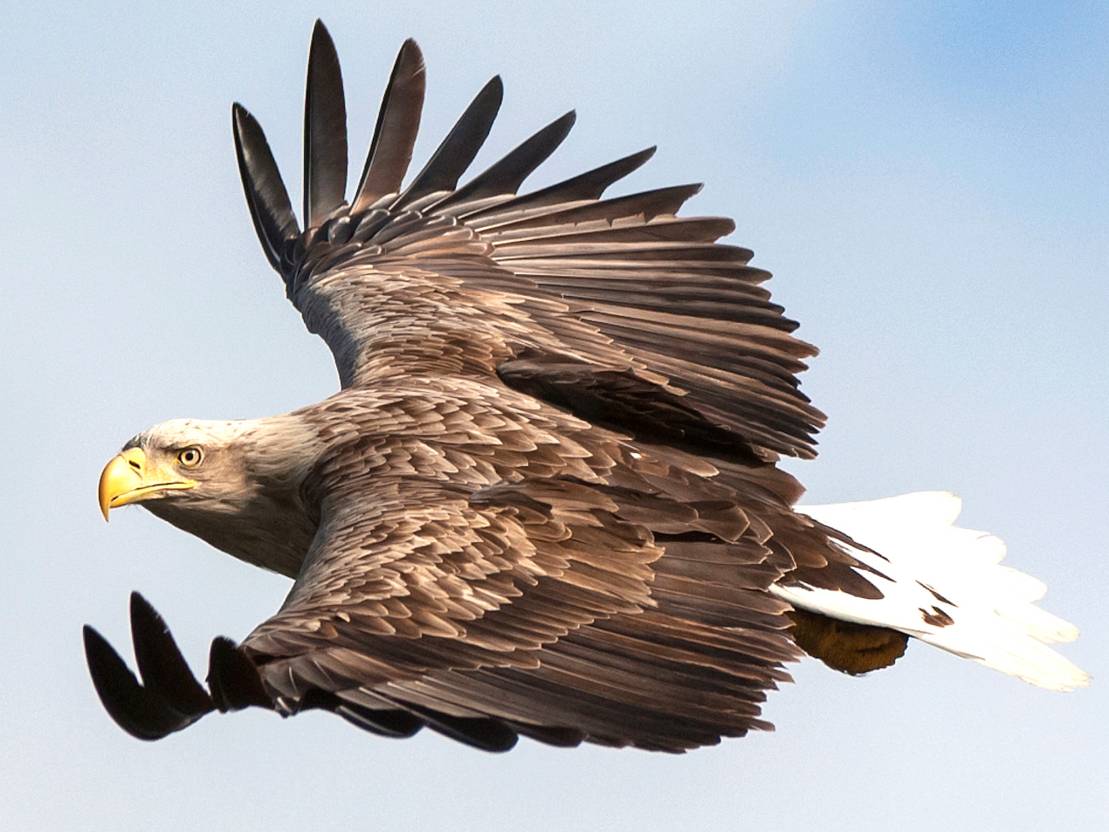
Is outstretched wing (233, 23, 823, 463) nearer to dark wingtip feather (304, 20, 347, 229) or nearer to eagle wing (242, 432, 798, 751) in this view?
dark wingtip feather (304, 20, 347, 229)

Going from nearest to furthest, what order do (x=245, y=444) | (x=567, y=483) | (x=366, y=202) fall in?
(x=567, y=483) → (x=245, y=444) → (x=366, y=202)

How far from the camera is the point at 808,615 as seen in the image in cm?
949

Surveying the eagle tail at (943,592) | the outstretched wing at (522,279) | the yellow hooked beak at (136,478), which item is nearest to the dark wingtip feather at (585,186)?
the outstretched wing at (522,279)

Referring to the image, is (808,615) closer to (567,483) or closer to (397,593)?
(567,483)

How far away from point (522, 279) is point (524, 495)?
9.58ft

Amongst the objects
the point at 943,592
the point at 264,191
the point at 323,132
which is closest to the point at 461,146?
the point at 323,132

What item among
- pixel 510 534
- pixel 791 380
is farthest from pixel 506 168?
pixel 510 534

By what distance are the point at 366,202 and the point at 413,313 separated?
1595 mm

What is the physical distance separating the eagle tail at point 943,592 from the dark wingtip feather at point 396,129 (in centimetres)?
334

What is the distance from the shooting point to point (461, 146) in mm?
12594

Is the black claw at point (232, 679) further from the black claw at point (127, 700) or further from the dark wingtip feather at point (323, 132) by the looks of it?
the dark wingtip feather at point (323, 132)

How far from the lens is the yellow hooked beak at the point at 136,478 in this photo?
10125 mm

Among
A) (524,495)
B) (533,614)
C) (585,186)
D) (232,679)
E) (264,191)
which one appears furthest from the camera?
(264,191)

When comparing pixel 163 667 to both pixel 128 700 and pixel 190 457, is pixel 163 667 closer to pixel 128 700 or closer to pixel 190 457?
pixel 128 700
